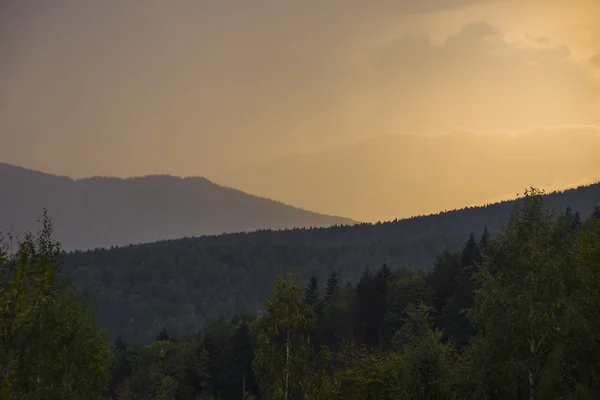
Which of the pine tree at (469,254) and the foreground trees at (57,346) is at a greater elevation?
the pine tree at (469,254)

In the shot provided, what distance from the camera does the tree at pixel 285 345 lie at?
1929 inches

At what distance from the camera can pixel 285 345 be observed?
49.9 meters

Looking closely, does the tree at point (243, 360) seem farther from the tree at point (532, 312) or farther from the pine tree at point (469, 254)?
the tree at point (532, 312)

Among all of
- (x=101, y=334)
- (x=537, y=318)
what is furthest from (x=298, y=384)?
(x=537, y=318)

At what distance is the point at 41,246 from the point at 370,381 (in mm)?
24103

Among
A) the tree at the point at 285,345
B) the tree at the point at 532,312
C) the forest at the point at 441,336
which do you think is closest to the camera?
the forest at the point at 441,336

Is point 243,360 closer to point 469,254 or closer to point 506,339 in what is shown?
point 469,254

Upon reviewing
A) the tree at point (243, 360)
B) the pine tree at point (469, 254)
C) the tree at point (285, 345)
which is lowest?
the tree at point (243, 360)

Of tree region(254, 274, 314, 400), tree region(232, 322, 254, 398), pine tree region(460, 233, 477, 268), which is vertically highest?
pine tree region(460, 233, 477, 268)

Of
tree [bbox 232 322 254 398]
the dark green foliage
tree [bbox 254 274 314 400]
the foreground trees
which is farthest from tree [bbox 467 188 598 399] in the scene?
tree [bbox 232 322 254 398]

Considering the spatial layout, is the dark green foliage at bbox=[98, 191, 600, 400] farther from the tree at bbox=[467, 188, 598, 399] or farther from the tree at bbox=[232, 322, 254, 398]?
the tree at bbox=[232, 322, 254, 398]

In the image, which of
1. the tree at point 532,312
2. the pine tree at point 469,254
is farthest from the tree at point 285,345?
the pine tree at point 469,254

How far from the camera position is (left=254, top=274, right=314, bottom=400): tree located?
49000mm

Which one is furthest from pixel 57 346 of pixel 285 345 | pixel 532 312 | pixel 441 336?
pixel 532 312
